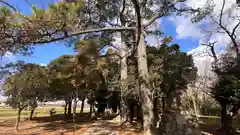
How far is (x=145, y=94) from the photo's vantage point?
24.0 feet

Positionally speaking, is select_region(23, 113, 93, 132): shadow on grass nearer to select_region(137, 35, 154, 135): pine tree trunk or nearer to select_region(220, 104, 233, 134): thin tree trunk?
select_region(137, 35, 154, 135): pine tree trunk

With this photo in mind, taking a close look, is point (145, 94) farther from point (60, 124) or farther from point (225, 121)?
point (60, 124)

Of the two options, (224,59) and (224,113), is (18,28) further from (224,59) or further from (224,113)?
(224,113)

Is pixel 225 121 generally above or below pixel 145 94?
below

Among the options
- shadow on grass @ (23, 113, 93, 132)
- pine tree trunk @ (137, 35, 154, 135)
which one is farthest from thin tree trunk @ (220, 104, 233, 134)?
pine tree trunk @ (137, 35, 154, 135)

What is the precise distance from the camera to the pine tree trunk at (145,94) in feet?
23.6

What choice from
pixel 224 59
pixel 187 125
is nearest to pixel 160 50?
pixel 224 59

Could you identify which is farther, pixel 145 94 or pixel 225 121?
pixel 225 121

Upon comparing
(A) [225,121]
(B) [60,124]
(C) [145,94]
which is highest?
(C) [145,94]

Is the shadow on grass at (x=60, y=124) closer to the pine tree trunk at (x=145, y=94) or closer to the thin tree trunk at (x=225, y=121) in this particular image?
the pine tree trunk at (x=145, y=94)

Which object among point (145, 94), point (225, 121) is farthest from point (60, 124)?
point (145, 94)

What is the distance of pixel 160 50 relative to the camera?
1425 cm

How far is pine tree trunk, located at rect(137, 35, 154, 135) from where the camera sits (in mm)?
7180

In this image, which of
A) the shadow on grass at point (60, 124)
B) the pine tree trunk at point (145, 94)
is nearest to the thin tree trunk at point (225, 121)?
the shadow on grass at point (60, 124)
